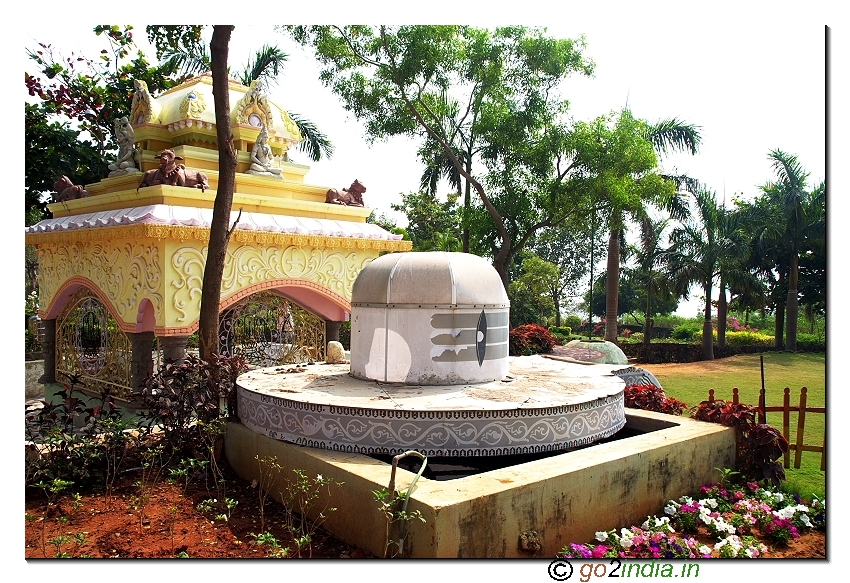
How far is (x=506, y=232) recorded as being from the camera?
49.9 ft

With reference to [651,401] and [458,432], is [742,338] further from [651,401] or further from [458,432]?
[458,432]

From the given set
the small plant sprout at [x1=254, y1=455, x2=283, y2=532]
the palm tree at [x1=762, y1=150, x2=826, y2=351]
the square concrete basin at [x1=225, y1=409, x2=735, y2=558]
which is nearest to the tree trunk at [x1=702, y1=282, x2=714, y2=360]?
the palm tree at [x1=762, y1=150, x2=826, y2=351]

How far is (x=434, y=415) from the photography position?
470cm

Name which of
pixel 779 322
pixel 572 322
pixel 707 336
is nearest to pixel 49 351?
pixel 779 322

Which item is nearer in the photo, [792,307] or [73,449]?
[73,449]

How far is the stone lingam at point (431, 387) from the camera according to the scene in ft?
15.5

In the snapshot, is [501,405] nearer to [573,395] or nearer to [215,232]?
[573,395]

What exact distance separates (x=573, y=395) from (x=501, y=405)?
0.80 metres

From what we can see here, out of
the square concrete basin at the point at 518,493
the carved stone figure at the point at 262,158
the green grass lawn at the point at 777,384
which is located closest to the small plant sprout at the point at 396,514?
the square concrete basin at the point at 518,493

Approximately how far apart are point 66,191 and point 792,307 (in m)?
10.4

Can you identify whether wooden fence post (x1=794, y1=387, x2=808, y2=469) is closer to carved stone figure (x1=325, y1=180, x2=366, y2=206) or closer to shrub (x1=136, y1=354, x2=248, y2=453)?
shrub (x1=136, y1=354, x2=248, y2=453)

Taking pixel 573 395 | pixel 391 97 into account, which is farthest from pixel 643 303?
pixel 573 395

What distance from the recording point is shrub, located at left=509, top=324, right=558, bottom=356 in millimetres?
14383

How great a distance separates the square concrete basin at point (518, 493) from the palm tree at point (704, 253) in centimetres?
1172
